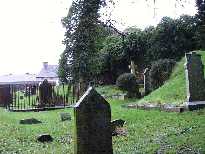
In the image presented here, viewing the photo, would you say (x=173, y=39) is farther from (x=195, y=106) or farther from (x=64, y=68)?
(x=195, y=106)

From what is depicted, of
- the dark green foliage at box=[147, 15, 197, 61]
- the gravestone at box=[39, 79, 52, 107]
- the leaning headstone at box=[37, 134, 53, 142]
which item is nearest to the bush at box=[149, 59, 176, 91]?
the gravestone at box=[39, 79, 52, 107]

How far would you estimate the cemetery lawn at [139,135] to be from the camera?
34.2 ft

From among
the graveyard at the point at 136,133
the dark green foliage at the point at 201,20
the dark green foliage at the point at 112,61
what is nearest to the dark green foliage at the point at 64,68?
the dark green foliage at the point at 112,61

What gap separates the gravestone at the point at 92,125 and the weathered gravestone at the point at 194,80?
9.79 metres

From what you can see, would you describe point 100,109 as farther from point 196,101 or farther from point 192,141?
point 196,101

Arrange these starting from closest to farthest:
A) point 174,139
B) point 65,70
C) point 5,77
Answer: point 174,139, point 65,70, point 5,77

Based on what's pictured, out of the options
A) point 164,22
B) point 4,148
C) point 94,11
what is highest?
A: point 164,22

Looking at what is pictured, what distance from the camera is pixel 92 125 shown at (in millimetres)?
9359

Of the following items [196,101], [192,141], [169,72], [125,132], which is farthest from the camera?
[169,72]

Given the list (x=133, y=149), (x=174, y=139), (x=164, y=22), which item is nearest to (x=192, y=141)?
(x=174, y=139)

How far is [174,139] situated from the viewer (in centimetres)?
1095

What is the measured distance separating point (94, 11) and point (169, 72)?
17.1 metres

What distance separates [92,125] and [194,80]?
1061 cm

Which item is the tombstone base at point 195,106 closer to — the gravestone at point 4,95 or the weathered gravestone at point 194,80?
the weathered gravestone at point 194,80
